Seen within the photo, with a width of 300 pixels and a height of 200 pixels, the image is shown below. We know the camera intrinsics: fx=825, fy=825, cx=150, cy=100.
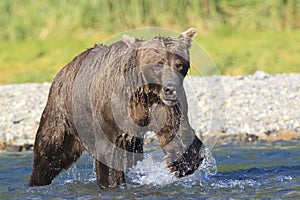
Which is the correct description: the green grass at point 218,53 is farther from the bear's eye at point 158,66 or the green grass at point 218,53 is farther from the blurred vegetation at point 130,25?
the bear's eye at point 158,66

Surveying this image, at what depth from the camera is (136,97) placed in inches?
281

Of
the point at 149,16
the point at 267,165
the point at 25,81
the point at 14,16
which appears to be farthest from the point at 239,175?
the point at 14,16

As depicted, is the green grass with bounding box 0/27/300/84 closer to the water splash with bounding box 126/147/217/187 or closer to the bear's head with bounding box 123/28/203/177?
the water splash with bounding box 126/147/217/187

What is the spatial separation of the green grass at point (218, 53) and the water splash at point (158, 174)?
24.9ft

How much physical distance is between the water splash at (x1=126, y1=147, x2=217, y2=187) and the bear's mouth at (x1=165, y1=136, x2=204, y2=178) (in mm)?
370

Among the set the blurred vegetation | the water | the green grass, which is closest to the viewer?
the water

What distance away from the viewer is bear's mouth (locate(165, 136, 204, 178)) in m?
7.46

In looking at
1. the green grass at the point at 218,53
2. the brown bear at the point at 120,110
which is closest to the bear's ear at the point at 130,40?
the brown bear at the point at 120,110

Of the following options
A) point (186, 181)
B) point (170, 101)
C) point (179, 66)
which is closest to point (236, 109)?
point (186, 181)

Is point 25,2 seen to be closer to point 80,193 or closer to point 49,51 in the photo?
point 49,51

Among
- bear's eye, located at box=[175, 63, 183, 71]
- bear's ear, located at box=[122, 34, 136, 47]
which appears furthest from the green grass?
bear's eye, located at box=[175, 63, 183, 71]

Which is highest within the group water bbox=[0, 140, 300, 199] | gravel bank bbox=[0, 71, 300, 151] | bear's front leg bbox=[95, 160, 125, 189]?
gravel bank bbox=[0, 71, 300, 151]

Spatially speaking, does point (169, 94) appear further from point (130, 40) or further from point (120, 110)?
point (130, 40)

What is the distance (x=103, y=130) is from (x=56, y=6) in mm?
11769
